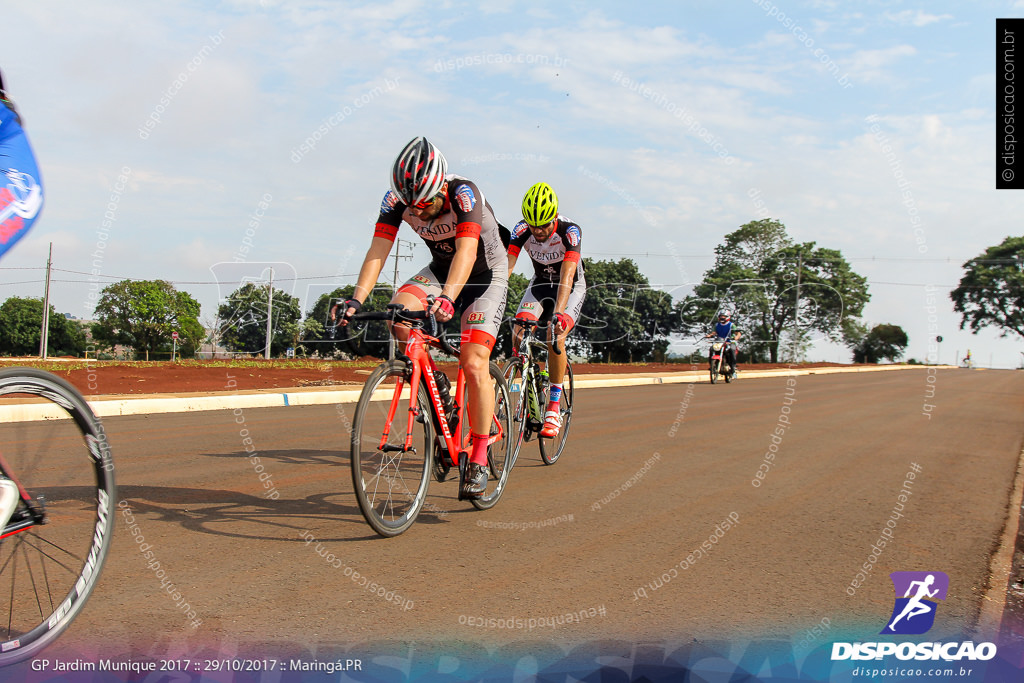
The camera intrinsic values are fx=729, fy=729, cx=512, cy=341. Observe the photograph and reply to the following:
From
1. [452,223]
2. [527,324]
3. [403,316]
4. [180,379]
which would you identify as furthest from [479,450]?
[180,379]

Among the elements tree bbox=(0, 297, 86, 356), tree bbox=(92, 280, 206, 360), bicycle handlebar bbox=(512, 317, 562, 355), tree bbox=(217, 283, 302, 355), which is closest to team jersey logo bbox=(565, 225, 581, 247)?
bicycle handlebar bbox=(512, 317, 562, 355)

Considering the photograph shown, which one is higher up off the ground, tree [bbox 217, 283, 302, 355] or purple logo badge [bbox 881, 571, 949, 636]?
tree [bbox 217, 283, 302, 355]

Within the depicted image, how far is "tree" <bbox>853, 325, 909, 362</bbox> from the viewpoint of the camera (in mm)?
68375

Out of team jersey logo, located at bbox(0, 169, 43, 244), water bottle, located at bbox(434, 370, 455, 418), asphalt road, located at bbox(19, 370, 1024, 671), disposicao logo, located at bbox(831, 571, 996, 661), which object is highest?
team jersey logo, located at bbox(0, 169, 43, 244)

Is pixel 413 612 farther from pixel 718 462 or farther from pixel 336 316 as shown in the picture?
pixel 718 462

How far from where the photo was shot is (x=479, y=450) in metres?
4.82

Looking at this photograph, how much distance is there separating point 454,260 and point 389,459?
126 cm

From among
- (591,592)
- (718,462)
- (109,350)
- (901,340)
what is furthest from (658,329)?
(591,592)

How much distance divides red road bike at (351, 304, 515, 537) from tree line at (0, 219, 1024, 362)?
24343 mm

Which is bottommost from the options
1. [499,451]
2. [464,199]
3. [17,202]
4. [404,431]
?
[499,451]

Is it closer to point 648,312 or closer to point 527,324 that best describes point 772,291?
point 648,312

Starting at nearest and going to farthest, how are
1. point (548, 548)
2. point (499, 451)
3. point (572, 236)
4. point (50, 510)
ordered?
1. point (50, 510)
2. point (548, 548)
3. point (499, 451)
4. point (572, 236)

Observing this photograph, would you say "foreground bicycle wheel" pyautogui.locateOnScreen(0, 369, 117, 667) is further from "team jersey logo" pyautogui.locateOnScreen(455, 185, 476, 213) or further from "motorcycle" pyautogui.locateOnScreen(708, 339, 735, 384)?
"motorcycle" pyautogui.locateOnScreen(708, 339, 735, 384)

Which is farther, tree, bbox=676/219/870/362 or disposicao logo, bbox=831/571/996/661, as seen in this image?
tree, bbox=676/219/870/362
